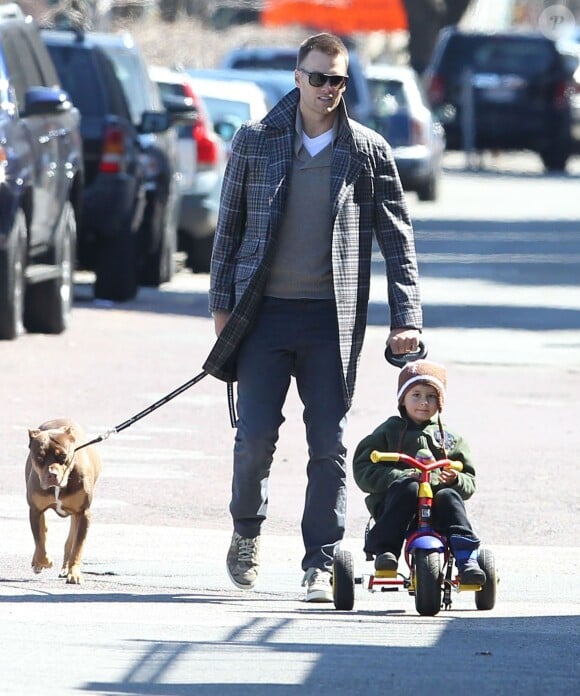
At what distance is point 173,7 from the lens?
1738 inches

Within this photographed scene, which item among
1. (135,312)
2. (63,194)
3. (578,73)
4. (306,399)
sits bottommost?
(578,73)

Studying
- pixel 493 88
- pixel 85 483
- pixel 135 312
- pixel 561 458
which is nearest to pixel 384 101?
pixel 493 88

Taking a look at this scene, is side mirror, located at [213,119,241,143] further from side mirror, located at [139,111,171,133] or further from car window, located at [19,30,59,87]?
car window, located at [19,30,59,87]

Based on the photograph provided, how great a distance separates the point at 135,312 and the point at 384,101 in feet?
45.8

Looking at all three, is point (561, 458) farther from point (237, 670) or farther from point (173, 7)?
point (173, 7)

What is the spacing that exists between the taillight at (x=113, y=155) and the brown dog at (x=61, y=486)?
908 cm

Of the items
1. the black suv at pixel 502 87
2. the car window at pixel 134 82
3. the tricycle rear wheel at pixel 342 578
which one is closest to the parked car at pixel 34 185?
the car window at pixel 134 82

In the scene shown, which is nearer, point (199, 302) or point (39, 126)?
point (39, 126)

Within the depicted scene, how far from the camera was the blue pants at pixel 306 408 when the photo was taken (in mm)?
7254

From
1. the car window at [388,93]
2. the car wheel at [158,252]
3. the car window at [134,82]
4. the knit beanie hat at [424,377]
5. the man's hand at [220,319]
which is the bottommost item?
the car window at [388,93]

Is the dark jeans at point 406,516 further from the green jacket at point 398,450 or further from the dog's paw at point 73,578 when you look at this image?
the dog's paw at point 73,578

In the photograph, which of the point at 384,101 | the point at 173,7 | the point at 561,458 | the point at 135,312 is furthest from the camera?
the point at 173,7

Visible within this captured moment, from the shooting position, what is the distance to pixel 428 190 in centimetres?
3145

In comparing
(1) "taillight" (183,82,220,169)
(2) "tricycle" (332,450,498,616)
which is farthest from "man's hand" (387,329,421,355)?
(1) "taillight" (183,82,220,169)
